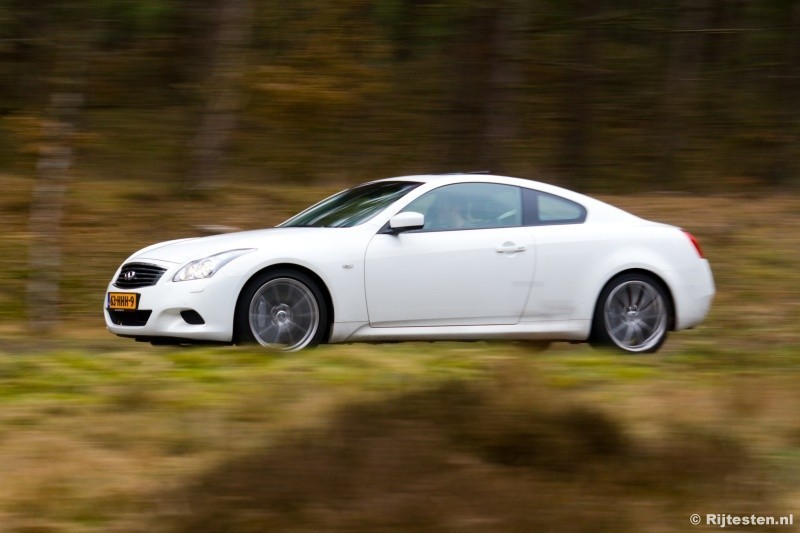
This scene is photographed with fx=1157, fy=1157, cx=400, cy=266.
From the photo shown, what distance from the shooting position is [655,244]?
962cm

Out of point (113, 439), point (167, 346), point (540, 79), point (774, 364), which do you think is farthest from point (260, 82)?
point (113, 439)

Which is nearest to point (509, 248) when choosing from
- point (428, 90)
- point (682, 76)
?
point (428, 90)

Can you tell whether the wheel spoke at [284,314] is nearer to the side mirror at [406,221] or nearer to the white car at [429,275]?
the white car at [429,275]

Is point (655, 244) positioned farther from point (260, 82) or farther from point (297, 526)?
point (260, 82)

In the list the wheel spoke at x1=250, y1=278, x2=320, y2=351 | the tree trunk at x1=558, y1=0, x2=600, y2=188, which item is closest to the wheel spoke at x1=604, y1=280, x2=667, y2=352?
the wheel spoke at x1=250, y1=278, x2=320, y2=351

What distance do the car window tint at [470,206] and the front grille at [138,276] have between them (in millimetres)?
2015

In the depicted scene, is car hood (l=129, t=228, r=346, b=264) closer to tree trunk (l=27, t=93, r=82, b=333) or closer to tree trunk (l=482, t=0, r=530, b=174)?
tree trunk (l=27, t=93, r=82, b=333)

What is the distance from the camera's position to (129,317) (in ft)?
28.9

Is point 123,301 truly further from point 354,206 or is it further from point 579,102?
point 579,102

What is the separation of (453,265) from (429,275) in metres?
0.21

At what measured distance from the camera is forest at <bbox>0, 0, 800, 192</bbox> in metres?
17.6

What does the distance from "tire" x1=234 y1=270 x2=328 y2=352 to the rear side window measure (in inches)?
76.7

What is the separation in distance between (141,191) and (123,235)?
1818 millimetres

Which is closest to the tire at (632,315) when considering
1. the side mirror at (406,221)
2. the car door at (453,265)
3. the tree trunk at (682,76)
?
the car door at (453,265)
